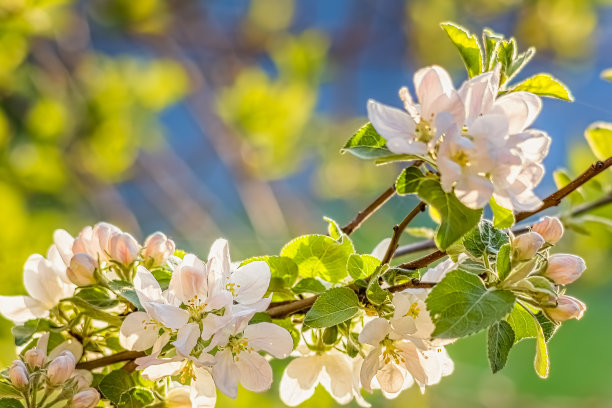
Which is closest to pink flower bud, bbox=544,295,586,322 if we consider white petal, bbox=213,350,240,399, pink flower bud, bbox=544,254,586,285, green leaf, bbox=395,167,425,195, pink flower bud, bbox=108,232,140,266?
pink flower bud, bbox=544,254,586,285

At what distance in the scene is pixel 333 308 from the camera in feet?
Result: 1.82

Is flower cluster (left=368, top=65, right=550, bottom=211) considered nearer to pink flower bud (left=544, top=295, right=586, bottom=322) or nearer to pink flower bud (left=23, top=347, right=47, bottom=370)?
pink flower bud (left=544, top=295, right=586, bottom=322)

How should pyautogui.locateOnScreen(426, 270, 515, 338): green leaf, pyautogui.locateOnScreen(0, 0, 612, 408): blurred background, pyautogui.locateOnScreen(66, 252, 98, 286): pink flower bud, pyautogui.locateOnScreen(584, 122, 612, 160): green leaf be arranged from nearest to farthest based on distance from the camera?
pyautogui.locateOnScreen(426, 270, 515, 338): green leaf → pyautogui.locateOnScreen(66, 252, 98, 286): pink flower bud → pyautogui.locateOnScreen(584, 122, 612, 160): green leaf → pyautogui.locateOnScreen(0, 0, 612, 408): blurred background

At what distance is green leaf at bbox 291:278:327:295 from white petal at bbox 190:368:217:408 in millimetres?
115

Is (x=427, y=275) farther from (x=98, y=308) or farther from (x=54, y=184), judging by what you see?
(x=54, y=184)

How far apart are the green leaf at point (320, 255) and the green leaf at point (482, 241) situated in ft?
0.39

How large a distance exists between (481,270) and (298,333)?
0.20 meters

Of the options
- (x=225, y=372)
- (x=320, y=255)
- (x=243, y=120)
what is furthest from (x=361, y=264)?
(x=243, y=120)

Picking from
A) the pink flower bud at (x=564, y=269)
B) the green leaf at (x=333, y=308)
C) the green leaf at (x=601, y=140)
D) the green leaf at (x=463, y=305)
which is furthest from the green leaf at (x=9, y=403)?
the green leaf at (x=601, y=140)

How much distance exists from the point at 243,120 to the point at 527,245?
4.78 ft

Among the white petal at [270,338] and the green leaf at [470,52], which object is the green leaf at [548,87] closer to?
the green leaf at [470,52]

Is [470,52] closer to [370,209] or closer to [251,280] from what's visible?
[370,209]

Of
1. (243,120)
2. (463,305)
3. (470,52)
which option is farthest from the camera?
(243,120)

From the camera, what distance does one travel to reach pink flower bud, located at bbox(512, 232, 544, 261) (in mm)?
524
